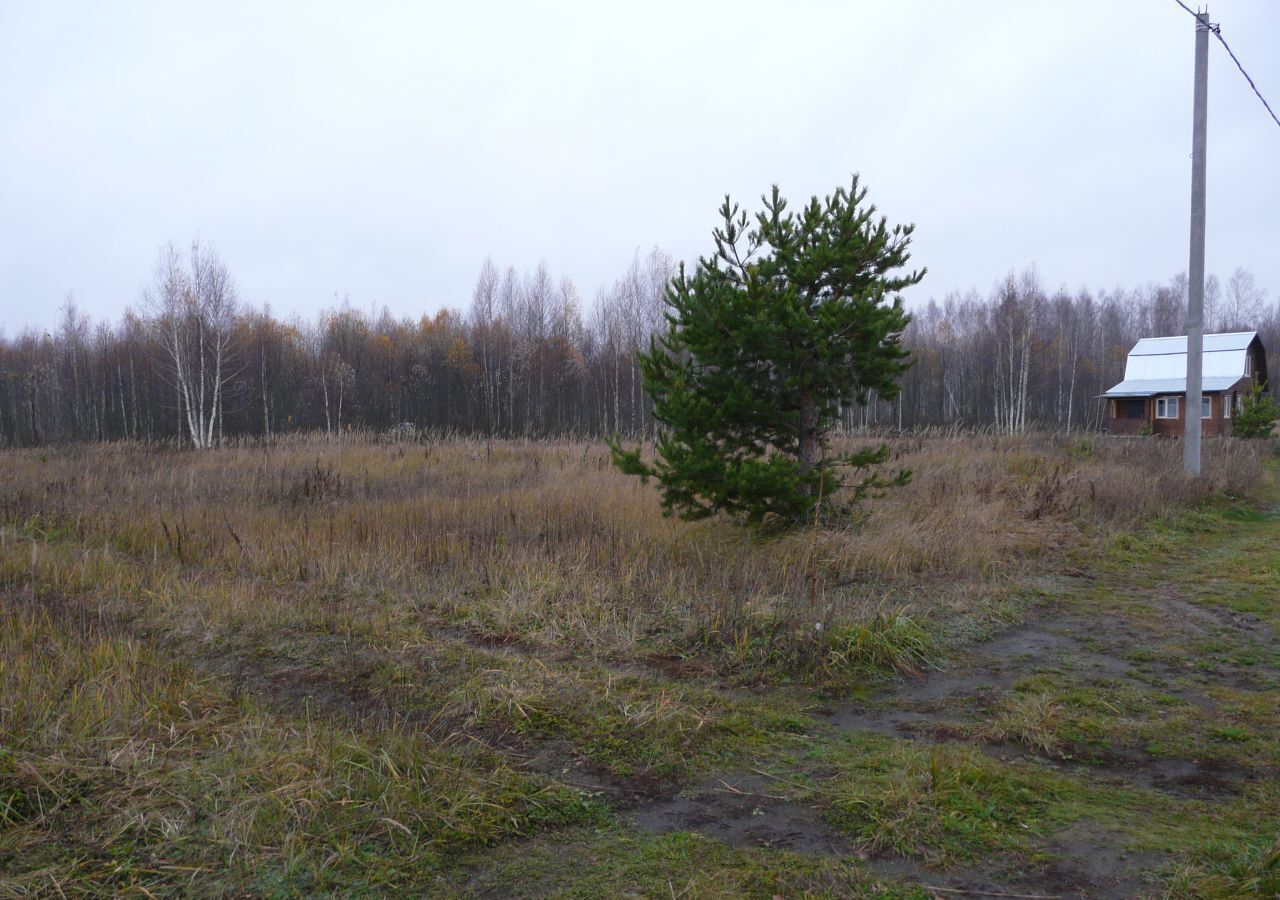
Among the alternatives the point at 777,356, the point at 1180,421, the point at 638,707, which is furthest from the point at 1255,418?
the point at 638,707

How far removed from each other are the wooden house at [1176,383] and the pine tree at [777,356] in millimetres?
26824

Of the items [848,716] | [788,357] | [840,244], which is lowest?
[848,716]

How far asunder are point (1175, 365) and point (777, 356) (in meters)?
32.3

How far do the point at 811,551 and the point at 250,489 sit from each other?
9042mm

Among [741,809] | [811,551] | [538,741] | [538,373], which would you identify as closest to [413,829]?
[538,741]

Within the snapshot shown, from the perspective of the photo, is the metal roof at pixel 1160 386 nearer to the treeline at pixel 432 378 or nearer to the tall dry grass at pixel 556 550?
the treeline at pixel 432 378

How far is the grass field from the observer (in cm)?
277

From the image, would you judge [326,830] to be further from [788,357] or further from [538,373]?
[538,373]

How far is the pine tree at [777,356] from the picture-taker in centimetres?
732

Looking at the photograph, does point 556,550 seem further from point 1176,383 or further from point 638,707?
point 1176,383

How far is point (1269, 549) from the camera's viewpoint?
833 cm

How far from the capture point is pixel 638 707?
13.8 feet

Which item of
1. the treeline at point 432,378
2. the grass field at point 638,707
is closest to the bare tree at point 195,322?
the treeline at point 432,378

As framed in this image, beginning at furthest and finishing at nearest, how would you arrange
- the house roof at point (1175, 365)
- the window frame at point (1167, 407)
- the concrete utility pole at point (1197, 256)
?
the window frame at point (1167, 407), the house roof at point (1175, 365), the concrete utility pole at point (1197, 256)
